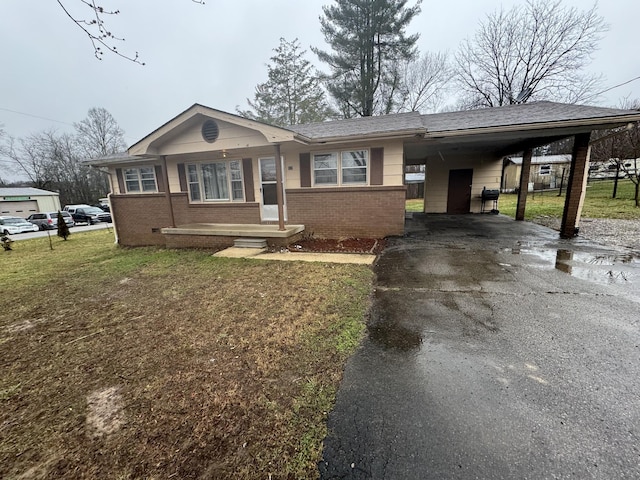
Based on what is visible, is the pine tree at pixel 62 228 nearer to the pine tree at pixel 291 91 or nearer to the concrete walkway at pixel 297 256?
the concrete walkway at pixel 297 256

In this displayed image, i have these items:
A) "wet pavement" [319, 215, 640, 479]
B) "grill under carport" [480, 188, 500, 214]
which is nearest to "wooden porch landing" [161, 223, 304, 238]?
"wet pavement" [319, 215, 640, 479]

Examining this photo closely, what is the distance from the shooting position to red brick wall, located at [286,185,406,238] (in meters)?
7.89

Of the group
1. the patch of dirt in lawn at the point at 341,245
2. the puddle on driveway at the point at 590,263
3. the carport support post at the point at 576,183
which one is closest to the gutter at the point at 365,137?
the patch of dirt in lawn at the point at 341,245

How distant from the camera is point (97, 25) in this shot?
11.1 feet

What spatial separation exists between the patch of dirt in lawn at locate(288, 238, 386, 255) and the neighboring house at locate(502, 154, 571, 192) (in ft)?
89.6

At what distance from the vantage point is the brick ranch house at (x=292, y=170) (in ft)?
23.6

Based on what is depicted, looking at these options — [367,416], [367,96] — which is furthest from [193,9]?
[367,96]

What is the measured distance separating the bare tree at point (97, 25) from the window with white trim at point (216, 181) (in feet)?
18.3

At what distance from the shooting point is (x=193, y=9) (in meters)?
4.00

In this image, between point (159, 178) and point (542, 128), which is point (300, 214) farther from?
point (542, 128)

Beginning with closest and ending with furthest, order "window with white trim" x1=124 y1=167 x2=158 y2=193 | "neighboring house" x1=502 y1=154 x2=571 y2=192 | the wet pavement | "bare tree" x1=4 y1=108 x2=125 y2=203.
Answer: the wet pavement, "window with white trim" x1=124 y1=167 x2=158 y2=193, "neighboring house" x1=502 y1=154 x2=571 y2=192, "bare tree" x1=4 y1=108 x2=125 y2=203

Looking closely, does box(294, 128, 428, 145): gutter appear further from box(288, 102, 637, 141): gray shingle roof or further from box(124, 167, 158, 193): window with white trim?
box(124, 167, 158, 193): window with white trim

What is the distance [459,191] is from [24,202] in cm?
4482

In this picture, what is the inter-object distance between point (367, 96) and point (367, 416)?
20.7m
